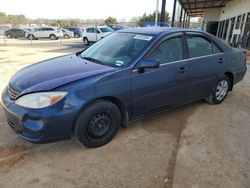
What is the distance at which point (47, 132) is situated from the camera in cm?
267

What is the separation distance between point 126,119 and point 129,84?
519 mm

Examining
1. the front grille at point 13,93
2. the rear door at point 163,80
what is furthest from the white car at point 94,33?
the front grille at point 13,93

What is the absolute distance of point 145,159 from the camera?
115 inches

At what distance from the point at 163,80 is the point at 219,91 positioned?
72.3 inches

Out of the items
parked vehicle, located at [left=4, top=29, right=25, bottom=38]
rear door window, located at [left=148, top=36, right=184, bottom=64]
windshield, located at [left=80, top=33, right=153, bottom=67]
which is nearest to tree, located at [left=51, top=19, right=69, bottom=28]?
parked vehicle, located at [left=4, top=29, right=25, bottom=38]

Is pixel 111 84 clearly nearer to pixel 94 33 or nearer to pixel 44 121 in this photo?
pixel 44 121

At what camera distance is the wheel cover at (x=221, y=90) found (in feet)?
15.4

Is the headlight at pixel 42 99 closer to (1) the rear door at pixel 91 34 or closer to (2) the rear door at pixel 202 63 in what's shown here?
(2) the rear door at pixel 202 63

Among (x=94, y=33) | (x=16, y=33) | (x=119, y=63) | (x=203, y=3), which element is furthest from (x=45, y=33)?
(x=119, y=63)

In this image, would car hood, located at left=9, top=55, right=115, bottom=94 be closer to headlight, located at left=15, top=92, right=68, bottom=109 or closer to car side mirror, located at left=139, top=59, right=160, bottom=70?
headlight, located at left=15, top=92, right=68, bottom=109

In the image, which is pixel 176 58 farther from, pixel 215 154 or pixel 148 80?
pixel 215 154

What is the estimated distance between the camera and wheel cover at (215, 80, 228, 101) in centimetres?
469

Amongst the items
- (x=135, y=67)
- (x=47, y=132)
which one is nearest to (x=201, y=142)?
(x=135, y=67)

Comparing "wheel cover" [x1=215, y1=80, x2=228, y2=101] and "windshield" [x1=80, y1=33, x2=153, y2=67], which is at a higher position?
"windshield" [x1=80, y1=33, x2=153, y2=67]
